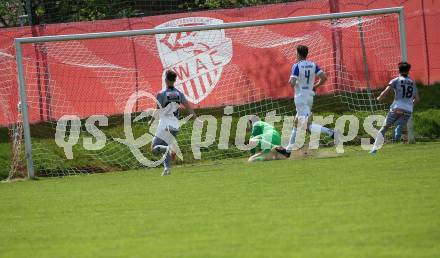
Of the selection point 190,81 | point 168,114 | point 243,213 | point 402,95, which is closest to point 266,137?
point 168,114

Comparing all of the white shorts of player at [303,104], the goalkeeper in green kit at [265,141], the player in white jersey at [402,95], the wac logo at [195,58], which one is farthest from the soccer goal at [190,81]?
the white shorts of player at [303,104]

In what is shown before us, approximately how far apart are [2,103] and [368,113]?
8.38 metres

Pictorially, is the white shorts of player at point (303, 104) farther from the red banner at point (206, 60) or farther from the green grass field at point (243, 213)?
the red banner at point (206, 60)

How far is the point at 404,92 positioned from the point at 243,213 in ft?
30.1

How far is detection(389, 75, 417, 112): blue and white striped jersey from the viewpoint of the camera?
18.8m

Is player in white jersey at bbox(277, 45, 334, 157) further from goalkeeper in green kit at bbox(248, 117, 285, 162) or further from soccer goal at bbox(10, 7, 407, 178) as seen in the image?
soccer goal at bbox(10, 7, 407, 178)

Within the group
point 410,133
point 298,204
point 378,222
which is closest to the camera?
point 378,222

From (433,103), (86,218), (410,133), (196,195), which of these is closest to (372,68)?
(433,103)

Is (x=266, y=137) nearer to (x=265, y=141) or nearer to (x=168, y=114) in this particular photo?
(x=265, y=141)

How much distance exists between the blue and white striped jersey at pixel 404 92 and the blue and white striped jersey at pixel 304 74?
171 centimetres

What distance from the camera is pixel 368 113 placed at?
21969mm

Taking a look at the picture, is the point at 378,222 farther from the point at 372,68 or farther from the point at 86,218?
the point at 372,68

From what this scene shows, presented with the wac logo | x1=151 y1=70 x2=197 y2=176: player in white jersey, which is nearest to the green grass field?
x1=151 y1=70 x2=197 y2=176: player in white jersey

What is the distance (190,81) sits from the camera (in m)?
23.0
